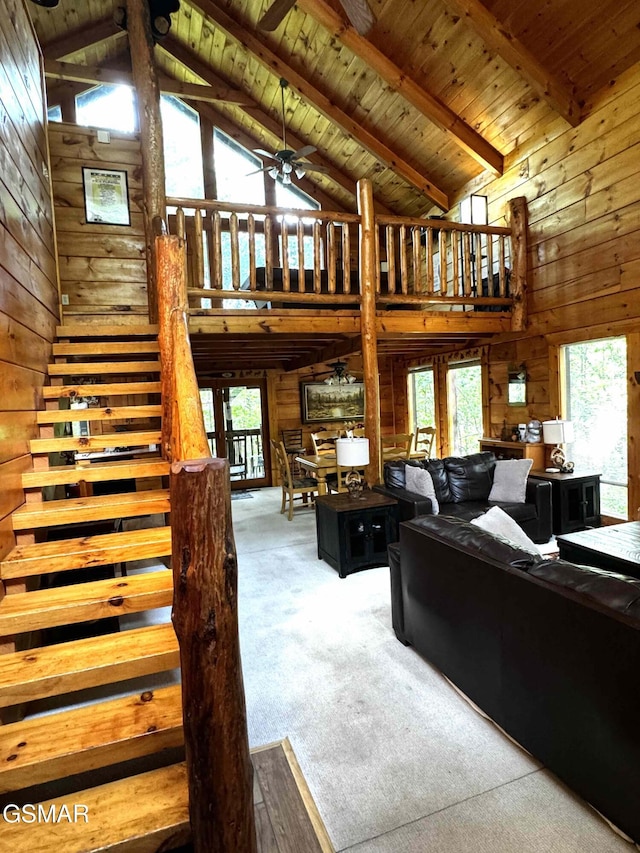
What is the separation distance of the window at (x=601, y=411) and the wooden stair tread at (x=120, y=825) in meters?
4.69

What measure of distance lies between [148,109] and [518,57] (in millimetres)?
3505

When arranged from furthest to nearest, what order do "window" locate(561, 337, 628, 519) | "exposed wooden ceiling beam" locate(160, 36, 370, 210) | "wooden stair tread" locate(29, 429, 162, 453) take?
"exposed wooden ceiling beam" locate(160, 36, 370, 210)
"window" locate(561, 337, 628, 519)
"wooden stair tread" locate(29, 429, 162, 453)

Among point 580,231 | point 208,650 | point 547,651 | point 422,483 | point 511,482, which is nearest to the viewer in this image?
point 208,650

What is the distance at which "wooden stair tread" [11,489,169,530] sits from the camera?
87.8 inches

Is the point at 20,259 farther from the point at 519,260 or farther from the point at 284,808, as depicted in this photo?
the point at 519,260

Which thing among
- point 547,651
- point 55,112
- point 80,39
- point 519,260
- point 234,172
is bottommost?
point 547,651

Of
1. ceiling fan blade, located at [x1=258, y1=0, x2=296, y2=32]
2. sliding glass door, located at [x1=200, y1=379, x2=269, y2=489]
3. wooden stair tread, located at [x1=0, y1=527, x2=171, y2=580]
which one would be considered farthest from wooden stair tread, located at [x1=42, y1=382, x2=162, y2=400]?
sliding glass door, located at [x1=200, y1=379, x2=269, y2=489]

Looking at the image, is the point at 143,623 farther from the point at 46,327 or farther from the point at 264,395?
the point at 264,395

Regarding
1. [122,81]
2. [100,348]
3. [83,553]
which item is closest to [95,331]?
[100,348]

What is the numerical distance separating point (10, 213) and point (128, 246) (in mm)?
3300

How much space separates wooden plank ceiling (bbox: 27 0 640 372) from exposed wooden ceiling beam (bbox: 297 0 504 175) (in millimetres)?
15

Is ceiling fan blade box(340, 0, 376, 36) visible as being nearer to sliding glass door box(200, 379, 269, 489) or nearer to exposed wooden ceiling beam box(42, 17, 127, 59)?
exposed wooden ceiling beam box(42, 17, 127, 59)

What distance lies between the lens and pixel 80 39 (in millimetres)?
5914

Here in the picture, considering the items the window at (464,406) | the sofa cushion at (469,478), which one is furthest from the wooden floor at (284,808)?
the window at (464,406)
